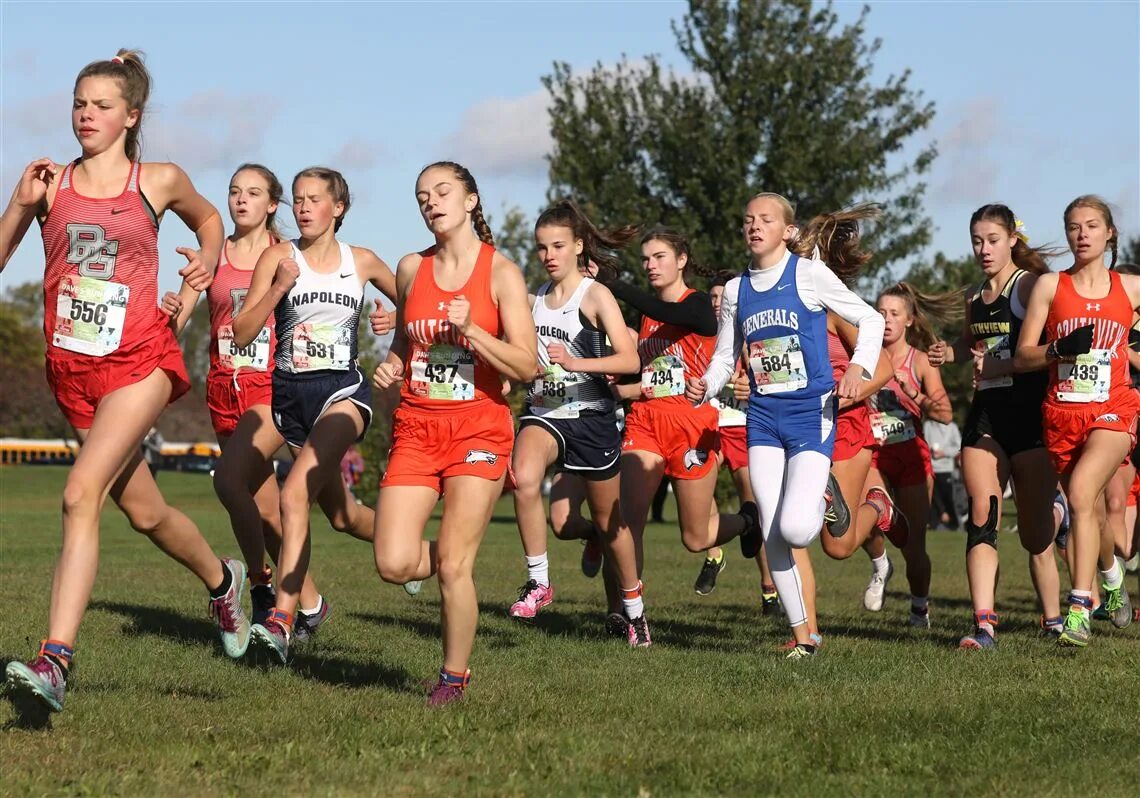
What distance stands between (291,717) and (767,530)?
2.98 metres

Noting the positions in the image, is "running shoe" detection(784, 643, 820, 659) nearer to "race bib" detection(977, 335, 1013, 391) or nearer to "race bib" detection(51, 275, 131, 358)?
"race bib" detection(977, 335, 1013, 391)

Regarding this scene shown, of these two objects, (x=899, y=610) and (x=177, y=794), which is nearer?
(x=177, y=794)

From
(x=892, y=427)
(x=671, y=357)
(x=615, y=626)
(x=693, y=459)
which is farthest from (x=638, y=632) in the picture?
(x=892, y=427)

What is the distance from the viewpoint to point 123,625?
978 centimetres

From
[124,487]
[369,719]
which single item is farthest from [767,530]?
[124,487]

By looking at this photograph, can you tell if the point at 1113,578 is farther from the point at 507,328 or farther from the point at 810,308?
the point at 507,328

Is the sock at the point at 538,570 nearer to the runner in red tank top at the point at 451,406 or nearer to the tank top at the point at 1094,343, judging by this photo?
the runner in red tank top at the point at 451,406

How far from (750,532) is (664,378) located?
1.15 metres

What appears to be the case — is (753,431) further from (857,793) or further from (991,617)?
(857,793)

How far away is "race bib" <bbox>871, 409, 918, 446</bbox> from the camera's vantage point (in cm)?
1058

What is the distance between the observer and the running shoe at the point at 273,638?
7.57 meters

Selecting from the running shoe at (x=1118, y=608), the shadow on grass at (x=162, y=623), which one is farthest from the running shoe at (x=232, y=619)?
the running shoe at (x=1118, y=608)

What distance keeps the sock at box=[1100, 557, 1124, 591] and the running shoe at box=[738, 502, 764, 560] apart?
2.55 meters

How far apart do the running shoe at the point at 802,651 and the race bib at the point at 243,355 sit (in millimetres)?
3417
